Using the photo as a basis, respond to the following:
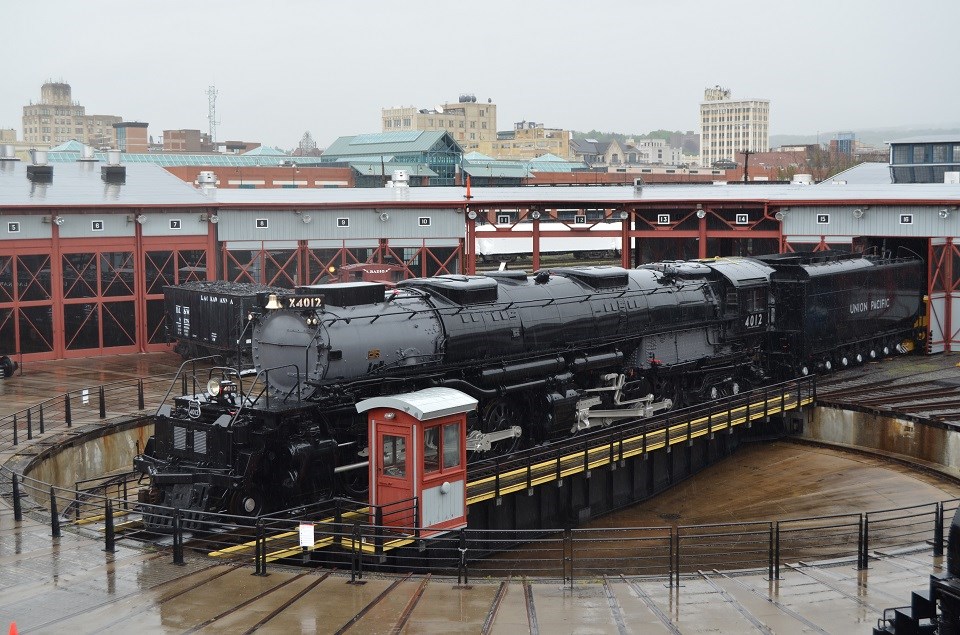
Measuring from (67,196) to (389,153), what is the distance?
68220 mm

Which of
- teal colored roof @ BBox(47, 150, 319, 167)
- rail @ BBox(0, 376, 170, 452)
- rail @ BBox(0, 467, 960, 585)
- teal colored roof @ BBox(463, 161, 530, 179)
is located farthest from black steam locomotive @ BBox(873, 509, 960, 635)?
teal colored roof @ BBox(463, 161, 530, 179)

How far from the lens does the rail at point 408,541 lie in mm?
17922

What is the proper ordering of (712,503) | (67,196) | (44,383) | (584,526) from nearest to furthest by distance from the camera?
1. (584,526)
2. (712,503)
3. (44,383)
4. (67,196)

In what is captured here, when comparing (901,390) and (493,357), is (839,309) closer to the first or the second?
(901,390)

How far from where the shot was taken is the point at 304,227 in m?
45.7

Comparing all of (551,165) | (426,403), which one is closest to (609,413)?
(426,403)

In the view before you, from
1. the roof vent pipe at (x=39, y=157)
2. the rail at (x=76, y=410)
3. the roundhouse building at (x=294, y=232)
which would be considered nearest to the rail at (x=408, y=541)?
the rail at (x=76, y=410)

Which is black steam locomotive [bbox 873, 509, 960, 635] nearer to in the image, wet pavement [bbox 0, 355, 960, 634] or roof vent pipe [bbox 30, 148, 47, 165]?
wet pavement [bbox 0, 355, 960, 634]

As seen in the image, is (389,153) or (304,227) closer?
(304,227)

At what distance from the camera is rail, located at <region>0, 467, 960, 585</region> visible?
17.9 m

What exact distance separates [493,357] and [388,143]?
9054cm

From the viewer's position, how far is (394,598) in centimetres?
1631

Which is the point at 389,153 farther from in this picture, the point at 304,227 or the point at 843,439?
the point at 843,439

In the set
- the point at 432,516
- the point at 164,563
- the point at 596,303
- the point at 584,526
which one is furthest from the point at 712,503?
the point at 164,563
